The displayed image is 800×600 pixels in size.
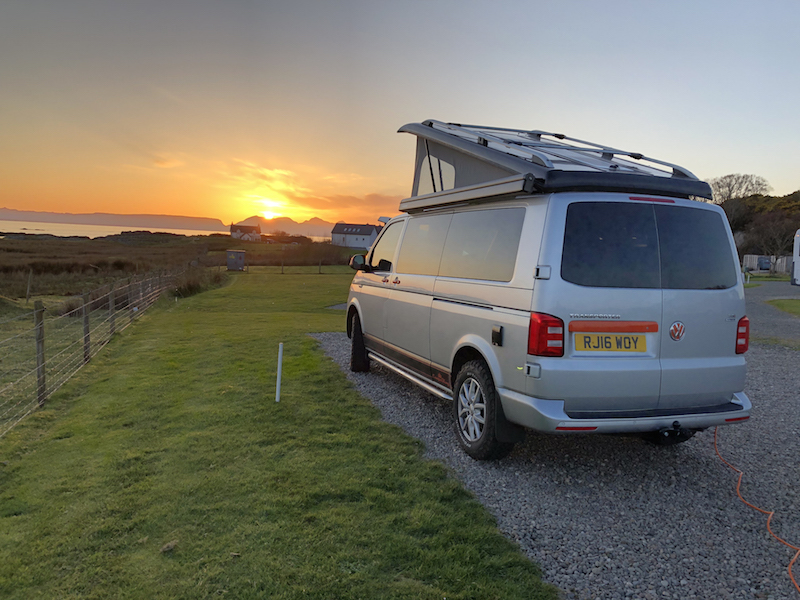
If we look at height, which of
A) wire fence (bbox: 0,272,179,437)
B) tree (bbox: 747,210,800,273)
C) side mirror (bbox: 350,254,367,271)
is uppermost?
tree (bbox: 747,210,800,273)

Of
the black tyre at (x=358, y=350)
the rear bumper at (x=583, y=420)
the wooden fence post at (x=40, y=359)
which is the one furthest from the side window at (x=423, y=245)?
the wooden fence post at (x=40, y=359)

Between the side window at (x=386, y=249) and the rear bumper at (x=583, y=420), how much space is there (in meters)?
3.28

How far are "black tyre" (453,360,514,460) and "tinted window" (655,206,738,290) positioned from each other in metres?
1.64

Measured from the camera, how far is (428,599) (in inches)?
106

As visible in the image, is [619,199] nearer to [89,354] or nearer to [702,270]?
[702,270]

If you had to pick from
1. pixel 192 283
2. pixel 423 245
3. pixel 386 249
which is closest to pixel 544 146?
pixel 423 245

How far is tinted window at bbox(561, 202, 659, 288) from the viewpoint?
387 centimetres

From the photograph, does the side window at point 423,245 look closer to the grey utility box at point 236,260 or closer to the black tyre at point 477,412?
the black tyre at point 477,412

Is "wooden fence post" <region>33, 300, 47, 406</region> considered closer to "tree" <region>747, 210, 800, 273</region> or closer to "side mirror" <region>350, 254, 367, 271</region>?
"side mirror" <region>350, 254, 367, 271</region>

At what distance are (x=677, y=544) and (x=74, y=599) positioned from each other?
3551mm

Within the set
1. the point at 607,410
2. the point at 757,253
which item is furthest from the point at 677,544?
the point at 757,253

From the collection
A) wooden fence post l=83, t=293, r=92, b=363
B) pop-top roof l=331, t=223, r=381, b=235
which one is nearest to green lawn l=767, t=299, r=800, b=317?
wooden fence post l=83, t=293, r=92, b=363

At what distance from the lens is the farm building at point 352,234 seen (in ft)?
396

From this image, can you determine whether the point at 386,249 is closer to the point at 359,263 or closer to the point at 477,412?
the point at 359,263
